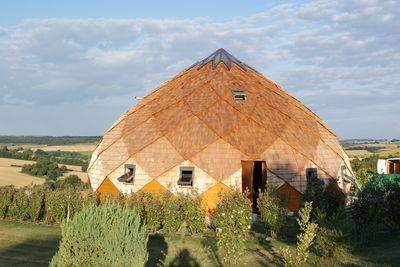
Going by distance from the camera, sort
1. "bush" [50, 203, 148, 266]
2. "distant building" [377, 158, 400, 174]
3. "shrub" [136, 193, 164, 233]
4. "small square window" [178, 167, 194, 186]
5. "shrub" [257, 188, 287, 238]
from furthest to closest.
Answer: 1. "distant building" [377, 158, 400, 174]
2. "small square window" [178, 167, 194, 186]
3. "shrub" [136, 193, 164, 233]
4. "shrub" [257, 188, 287, 238]
5. "bush" [50, 203, 148, 266]

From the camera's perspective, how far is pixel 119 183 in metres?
18.6

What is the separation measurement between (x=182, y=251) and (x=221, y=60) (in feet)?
38.4

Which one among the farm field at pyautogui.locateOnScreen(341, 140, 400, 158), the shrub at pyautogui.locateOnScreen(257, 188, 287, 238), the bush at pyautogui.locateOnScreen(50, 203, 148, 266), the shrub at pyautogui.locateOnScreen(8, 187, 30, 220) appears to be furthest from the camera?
the farm field at pyautogui.locateOnScreen(341, 140, 400, 158)

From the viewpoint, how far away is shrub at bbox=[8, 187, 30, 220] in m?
16.7

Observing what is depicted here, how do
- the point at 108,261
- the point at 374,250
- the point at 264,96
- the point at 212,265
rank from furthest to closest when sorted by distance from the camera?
the point at 264,96, the point at 374,250, the point at 212,265, the point at 108,261

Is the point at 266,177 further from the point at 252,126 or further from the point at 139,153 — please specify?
the point at 139,153

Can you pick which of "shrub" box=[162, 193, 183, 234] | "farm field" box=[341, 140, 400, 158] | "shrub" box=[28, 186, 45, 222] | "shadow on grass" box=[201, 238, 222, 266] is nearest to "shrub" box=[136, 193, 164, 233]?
"shrub" box=[162, 193, 183, 234]

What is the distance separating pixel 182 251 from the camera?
41.0 feet

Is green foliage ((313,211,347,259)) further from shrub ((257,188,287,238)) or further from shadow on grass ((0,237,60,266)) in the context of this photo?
shadow on grass ((0,237,60,266))

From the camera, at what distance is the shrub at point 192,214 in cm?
1495

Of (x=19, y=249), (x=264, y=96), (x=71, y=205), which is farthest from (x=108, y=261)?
(x=264, y=96)

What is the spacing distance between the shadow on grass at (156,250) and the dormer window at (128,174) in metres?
4.02

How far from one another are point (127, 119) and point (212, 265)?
37.5 feet

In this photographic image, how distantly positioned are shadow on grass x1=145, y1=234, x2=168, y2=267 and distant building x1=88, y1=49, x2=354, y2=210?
3.21 meters
